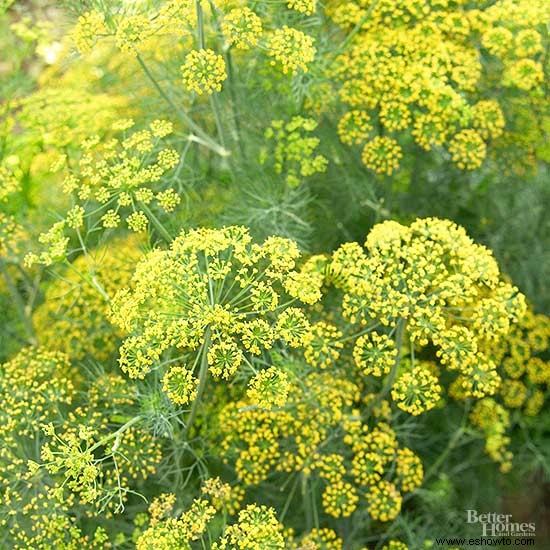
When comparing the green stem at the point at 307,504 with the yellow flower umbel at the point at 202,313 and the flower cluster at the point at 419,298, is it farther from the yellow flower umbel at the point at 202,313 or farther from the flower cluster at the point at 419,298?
the yellow flower umbel at the point at 202,313

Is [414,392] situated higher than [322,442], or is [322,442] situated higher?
[414,392]

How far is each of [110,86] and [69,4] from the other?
1.24 metres

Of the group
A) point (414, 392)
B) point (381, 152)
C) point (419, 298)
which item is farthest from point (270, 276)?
point (381, 152)

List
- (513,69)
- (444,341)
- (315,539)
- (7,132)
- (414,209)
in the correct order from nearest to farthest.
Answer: (444,341) → (315,539) → (513,69) → (7,132) → (414,209)

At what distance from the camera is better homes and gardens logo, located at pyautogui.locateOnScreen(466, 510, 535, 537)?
374 centimetres

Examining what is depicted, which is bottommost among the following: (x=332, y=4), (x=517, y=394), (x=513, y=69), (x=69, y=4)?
(x=517, y=394)

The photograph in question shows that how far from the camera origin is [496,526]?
3848 mm

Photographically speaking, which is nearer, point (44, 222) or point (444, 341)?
point (444, 341)

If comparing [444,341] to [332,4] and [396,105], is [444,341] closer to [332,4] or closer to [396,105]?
[396,105]

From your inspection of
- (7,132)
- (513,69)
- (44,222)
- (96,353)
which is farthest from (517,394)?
(7,132)

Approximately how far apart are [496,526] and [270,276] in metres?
2.37

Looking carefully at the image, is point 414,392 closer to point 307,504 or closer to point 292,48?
point 307,504

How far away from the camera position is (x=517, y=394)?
3717 millimetres

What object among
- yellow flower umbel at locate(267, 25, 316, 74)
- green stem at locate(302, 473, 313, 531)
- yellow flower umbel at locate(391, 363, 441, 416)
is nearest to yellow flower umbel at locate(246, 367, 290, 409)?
yellow flower umbel at locate(391, 363, 441, 416)
